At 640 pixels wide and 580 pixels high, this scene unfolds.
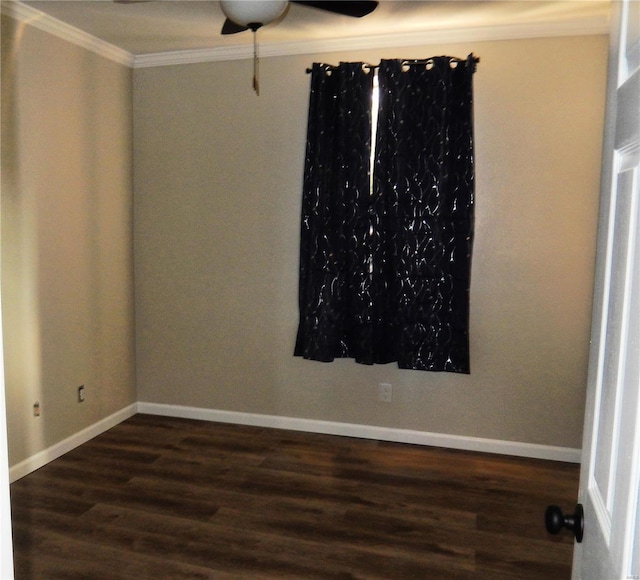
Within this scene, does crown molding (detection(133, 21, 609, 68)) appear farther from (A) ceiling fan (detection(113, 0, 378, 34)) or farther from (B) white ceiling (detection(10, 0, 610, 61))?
(A) ceiling fan (detection(113, 0, 378, 34))

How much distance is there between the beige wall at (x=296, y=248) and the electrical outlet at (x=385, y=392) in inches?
1.9

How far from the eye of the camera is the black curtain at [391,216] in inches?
130

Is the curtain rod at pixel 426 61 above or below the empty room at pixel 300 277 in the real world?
above

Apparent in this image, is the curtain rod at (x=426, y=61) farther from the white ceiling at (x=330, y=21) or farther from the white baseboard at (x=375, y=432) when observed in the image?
the white baseboard at (x=375, y=432)

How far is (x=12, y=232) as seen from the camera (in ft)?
9.86

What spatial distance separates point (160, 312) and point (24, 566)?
199 centimetres

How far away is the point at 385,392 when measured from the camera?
365cm

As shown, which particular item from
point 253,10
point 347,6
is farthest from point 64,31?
point 347,6

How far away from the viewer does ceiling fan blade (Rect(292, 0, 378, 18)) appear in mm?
2395

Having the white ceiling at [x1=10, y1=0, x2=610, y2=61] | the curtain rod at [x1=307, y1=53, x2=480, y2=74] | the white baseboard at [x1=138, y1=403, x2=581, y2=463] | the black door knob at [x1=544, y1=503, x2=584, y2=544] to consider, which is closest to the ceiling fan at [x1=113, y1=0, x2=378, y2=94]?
the white ceiling at [x1=10, y1=0, x2=610, y2=61]

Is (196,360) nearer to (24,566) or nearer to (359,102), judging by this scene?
(24,566)

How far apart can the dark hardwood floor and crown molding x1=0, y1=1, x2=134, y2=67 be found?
8.29 ft

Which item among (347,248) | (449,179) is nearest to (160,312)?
(347,248)

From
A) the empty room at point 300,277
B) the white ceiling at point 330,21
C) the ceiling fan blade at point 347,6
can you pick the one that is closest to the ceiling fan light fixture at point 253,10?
the ceiling fan blade at point 347,6
